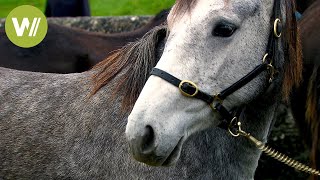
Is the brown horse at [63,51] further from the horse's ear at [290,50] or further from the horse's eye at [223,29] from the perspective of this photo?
the horse's eye at [223,29]

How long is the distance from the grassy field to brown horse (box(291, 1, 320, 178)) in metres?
5.34

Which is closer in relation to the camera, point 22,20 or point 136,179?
point 136,179

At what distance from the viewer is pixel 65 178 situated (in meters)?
3.37

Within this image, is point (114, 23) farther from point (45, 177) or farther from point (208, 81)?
point (208, 81)

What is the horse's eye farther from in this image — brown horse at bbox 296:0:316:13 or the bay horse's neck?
brown horse at bbox 296:0:316:13

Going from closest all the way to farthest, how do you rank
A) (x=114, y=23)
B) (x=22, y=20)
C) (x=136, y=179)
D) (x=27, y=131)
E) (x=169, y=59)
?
(x=169, y=59)
(x=136, y=179)
(x=27, y=131)
(x=22, y=20)
(x=114, y=23)

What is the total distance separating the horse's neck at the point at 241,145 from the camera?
328 cm

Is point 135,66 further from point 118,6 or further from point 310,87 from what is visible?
point 118,6

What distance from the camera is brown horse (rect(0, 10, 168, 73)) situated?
5.62 metres

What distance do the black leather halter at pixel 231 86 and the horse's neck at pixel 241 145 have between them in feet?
0.78

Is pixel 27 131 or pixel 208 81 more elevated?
pixel 208 81

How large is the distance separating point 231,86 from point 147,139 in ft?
1.47

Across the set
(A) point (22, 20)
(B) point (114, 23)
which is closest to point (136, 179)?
(A) point (22, 20)

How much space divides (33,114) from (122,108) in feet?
1.69
